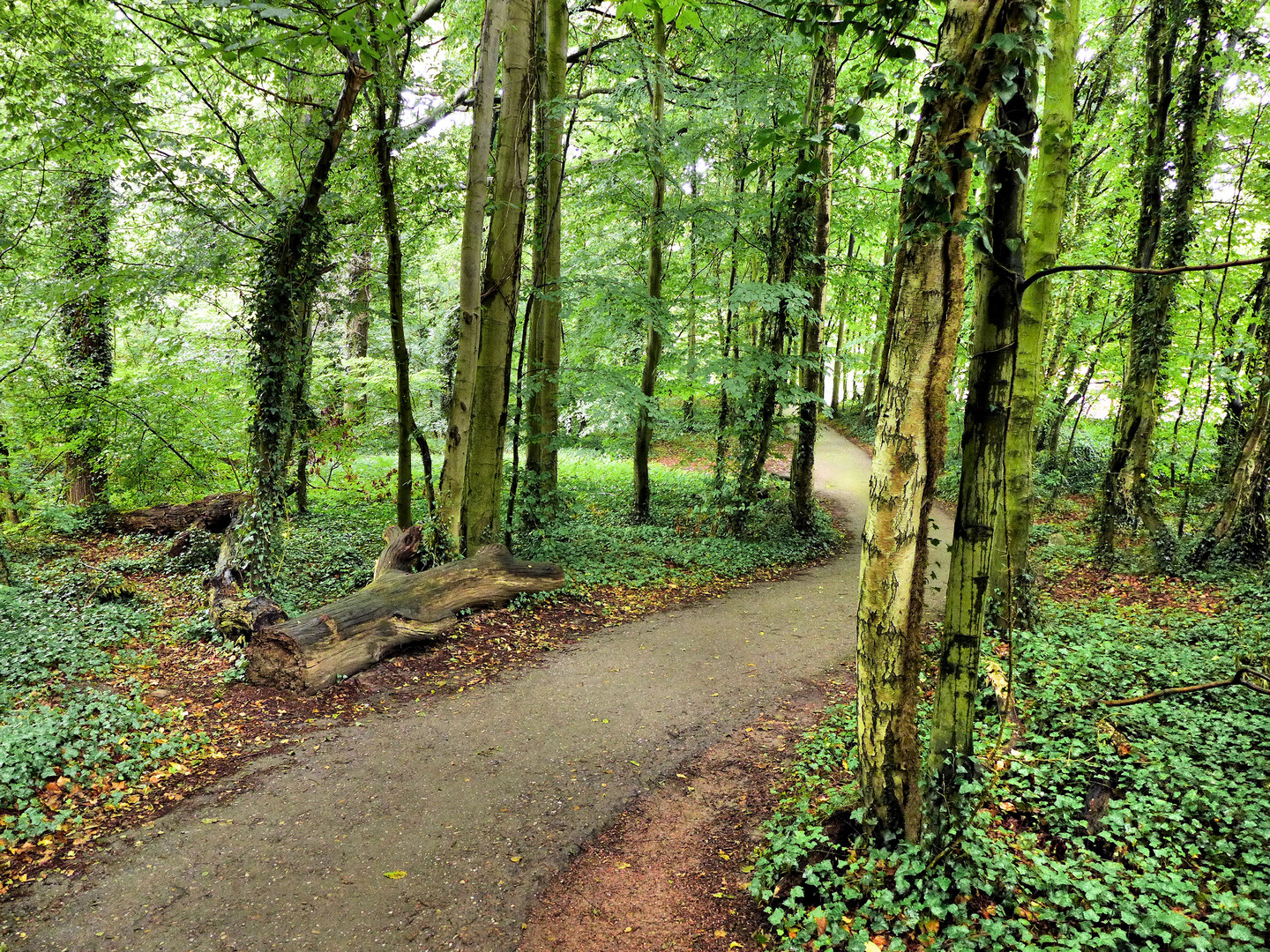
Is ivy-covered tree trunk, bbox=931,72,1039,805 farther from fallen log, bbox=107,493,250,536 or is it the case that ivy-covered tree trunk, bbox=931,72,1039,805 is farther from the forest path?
fallen log, bbox=107,493,250,536

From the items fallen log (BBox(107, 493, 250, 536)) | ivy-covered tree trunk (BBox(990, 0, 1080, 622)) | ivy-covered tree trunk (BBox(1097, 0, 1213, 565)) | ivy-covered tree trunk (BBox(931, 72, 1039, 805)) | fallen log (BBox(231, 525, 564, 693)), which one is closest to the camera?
ivy-covered tree trunk (BBox(931, 72, 1039, 805))

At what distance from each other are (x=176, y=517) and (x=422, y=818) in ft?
33.1

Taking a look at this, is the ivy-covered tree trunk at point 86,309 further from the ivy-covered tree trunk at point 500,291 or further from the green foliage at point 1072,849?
the green foliage at point 1072,849

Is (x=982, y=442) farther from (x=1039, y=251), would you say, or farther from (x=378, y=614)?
(x=378, y=614)

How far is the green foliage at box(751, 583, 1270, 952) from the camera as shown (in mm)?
2814

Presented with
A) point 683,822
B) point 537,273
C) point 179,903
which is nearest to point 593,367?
point 537,273

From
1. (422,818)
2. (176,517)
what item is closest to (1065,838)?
(422,818)

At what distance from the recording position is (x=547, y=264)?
10.4 metres

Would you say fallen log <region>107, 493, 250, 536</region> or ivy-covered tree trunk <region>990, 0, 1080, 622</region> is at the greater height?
ivy-covered tree trunk <region>990, 0, 1080, 622</region>

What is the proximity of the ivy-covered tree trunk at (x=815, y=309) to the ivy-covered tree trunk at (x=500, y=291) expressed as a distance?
15.0 ft

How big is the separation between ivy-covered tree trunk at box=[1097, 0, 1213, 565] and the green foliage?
5.23 m

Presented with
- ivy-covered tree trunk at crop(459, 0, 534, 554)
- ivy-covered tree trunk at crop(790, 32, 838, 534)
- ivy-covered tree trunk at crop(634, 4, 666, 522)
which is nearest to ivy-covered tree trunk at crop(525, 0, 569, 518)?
ivy-covered tree trunk at crop(459, 0, 534, 554)

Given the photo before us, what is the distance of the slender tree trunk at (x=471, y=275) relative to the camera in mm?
7496

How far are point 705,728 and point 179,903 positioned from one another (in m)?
3.78
